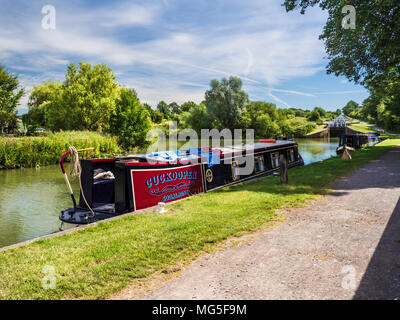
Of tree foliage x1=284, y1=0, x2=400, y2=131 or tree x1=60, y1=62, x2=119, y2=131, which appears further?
Result: tree x1=60, y1=62, x2=119, y2=131

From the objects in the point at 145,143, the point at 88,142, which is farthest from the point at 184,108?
the point at 88,142

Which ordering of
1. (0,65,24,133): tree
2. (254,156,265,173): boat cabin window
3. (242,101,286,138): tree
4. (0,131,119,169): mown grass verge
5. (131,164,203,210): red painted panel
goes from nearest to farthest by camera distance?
(131,164,203,210): red painted panel, (254,156,265,173): boat cabin window, (0,131,119,169): mown grass verge, (0,65,24,133): tree, (242,101,286,138): tree

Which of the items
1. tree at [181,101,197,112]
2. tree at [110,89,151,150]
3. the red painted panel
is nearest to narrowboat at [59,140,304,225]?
the red painted panel

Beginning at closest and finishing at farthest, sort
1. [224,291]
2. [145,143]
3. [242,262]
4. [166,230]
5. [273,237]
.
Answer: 1. [224,291]
2. [242,262]
3. [273,237]
4. [166,230]
5. [145,143]

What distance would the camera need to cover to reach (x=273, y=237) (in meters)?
4.98

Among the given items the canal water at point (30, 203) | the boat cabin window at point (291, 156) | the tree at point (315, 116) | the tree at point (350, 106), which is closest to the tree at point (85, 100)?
the canal water at point (30, 203)

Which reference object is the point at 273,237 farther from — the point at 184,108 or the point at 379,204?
the point at 184,108

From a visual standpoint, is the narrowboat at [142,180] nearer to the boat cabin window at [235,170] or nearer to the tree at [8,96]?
the boat cabin window at [235,170]

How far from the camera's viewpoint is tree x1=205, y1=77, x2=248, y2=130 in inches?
2231

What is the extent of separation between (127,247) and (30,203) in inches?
339

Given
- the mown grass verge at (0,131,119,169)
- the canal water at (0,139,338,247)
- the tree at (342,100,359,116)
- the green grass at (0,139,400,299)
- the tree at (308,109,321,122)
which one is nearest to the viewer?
the green grass at (0,139,400,299)

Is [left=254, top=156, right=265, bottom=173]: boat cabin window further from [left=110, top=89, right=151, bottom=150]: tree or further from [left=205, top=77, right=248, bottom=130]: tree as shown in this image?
[left=205, top=77, right=248, bottom=130]: tree

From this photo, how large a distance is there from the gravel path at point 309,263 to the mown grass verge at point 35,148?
20537 millimetres
